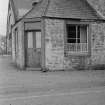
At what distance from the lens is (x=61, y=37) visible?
47.2 ft

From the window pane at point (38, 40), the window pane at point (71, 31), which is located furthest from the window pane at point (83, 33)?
the window pane at point (38, 40)

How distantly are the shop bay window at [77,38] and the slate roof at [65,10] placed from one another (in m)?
0.87

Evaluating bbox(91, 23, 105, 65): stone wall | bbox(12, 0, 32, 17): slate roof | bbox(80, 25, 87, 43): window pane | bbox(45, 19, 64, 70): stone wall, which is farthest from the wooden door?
bbox(12, 0, 32, 17): slate roof

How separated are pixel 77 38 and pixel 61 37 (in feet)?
5.11

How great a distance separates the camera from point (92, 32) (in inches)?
591

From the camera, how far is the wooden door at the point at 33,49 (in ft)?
49.3

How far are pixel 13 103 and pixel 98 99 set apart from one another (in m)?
2.75

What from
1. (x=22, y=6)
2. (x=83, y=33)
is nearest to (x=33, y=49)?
(x=83, y=33)

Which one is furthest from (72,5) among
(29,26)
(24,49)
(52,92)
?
(52,92)

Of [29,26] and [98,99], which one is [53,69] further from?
[98,99]

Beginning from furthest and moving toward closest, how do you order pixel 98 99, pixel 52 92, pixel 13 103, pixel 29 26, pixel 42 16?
pixel 29 26, pixel 42 16, pixel 52 92, pixel 98 99, pixel 13 103

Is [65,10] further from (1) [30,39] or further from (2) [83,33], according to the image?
(1) [30,39]

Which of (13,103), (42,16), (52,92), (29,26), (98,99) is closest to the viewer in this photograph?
(13,103)

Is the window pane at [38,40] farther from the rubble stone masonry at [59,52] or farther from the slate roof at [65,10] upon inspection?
the slate roof at [65,10]
